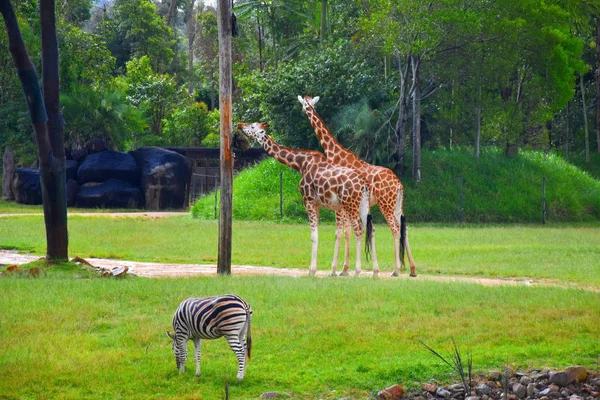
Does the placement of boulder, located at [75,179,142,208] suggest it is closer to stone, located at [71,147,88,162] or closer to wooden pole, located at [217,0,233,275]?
stone, located at [71,147,88,162]

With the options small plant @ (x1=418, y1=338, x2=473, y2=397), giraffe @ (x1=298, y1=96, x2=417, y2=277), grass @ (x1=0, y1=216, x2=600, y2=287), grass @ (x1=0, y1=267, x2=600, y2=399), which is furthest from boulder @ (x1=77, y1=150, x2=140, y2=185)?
small plant @ (x1=418, y1=338, x2=473, y2=397)

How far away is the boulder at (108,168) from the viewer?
1604 inches

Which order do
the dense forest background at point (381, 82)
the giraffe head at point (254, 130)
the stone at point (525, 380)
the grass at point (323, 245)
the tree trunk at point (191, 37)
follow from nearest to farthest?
the stone at point (525, 380) → the giraffe head at point (254, 130) → the grass at point (323, 245) → the dense forest background at point (381, 82) → the tree trunk at point (191, 37)

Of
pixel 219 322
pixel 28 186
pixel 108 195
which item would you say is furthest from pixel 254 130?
pixel 28 186

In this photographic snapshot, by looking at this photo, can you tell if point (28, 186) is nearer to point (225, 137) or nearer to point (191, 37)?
point (225, 137)

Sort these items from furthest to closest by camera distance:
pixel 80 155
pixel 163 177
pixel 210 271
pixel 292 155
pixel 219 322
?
pixel 80 155
pixel 163 177
pixel 292 155
pixel 210 271
pixel 219 322

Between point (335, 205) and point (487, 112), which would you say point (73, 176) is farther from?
point (335, 205)

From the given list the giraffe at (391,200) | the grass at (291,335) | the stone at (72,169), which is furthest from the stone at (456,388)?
the stone at (72,169)

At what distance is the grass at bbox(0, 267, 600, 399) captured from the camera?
10.1m

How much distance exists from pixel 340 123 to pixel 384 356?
25.4m

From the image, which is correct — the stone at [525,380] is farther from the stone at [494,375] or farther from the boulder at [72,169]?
the boulder at [72,169]

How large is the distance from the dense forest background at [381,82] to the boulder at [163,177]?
13.5 feet

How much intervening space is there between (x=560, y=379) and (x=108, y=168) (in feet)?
105

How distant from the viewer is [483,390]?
10297 mm
